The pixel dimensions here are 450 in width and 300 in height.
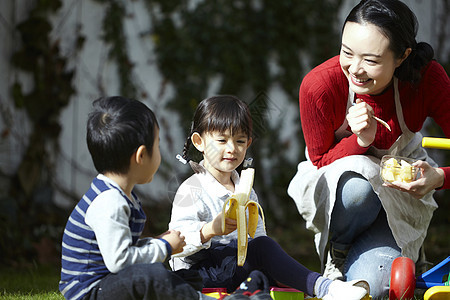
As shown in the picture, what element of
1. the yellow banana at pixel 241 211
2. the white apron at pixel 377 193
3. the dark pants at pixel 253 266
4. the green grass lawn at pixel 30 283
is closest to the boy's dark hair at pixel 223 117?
the yellow banana at pixel 241 211

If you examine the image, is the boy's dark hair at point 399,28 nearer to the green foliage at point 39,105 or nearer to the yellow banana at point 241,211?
the yellow banana at point 241,211

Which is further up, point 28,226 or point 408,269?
point 408,269

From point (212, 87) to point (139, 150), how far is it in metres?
3.31

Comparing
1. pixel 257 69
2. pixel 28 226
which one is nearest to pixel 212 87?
pixel 257 69

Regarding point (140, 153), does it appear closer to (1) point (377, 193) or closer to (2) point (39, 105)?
(1) point (377, 193)

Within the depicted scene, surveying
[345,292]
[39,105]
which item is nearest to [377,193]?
[345,292]

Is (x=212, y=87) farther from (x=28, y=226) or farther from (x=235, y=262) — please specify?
(x=235, y=262)

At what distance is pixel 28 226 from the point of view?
405 cm

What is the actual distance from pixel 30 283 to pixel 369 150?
69.8 inches

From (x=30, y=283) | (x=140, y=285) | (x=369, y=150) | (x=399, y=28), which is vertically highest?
(x=399, y=28)

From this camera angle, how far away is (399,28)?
2340mm

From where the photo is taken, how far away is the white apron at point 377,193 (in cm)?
252

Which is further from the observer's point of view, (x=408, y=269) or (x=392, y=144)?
(x=392, y=144)

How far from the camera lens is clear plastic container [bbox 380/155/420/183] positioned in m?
2.30
